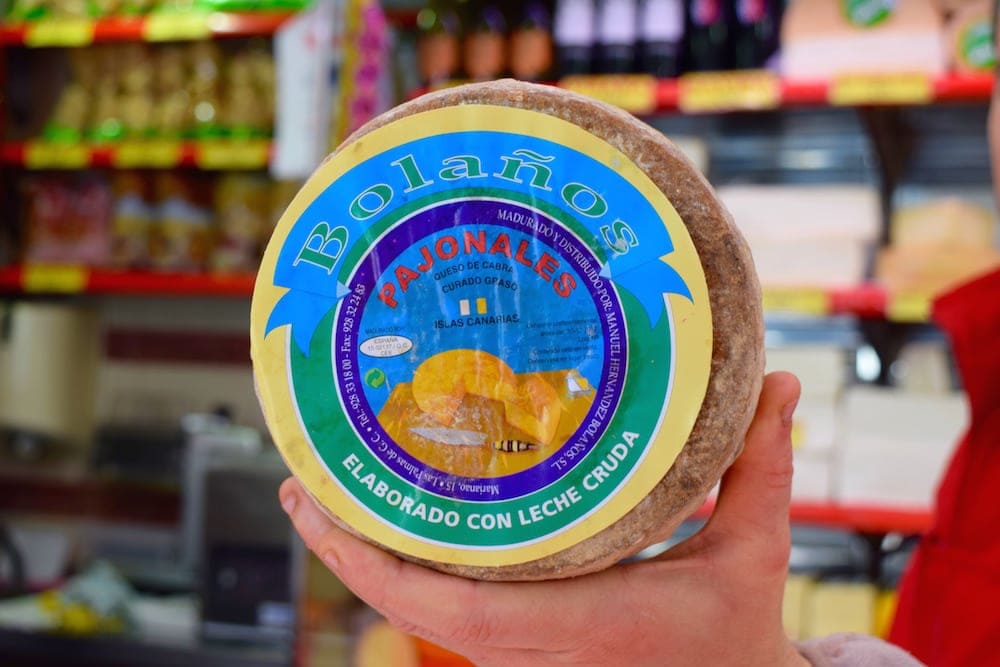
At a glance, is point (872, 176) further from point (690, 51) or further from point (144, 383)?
point (144, 383)

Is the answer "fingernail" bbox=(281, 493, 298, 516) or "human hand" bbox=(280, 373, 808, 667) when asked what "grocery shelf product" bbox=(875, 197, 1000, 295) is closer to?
"human hand" bbox=(280, 373, 808, 667)

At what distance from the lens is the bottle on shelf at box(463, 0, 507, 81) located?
282cm

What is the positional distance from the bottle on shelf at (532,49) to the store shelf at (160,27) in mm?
849

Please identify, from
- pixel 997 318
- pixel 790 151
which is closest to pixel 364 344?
pixel 997 318

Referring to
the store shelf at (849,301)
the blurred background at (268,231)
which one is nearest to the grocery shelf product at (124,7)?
the blurred background at (268,231)

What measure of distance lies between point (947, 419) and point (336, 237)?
2.18m

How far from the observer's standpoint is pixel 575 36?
2.76 metres

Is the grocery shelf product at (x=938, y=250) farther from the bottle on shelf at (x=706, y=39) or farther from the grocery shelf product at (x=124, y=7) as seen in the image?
the grocery shelf product at (x=124, y=7)

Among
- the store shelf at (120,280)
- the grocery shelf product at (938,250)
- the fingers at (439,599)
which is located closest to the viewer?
the fingers at (439,599)

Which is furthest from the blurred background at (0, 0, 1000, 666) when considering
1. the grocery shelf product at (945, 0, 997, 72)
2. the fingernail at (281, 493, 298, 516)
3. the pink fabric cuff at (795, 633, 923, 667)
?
the fingernail at (281, 493, 298, 516)

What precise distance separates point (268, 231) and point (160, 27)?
2.51 ft

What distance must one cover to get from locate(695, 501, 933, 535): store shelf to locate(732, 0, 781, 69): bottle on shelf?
1.28 m

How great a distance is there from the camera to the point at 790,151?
3.03 metres

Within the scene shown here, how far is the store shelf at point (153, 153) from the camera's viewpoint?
123 inches
